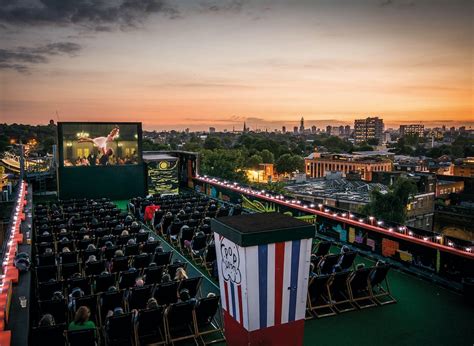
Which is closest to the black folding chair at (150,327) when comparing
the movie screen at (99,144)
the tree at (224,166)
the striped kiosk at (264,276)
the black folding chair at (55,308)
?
the black folding chair at (55,308)

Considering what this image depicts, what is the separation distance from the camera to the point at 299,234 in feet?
9.11

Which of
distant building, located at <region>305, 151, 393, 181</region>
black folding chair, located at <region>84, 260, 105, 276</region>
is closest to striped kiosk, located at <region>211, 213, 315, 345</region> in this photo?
black folding chair, located at <region>84, 260, 105, 276</region>

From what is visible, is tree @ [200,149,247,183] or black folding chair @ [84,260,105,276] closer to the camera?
black folding chair @ [84,260,105,276]

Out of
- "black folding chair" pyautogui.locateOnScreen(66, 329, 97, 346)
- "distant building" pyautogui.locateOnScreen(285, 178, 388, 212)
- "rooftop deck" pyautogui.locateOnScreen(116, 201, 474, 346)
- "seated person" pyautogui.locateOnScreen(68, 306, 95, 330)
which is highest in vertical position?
"seated person" pyautogui.locateOnScreen(68, 306, 95, 330)

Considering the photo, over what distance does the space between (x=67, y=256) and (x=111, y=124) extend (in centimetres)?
1292

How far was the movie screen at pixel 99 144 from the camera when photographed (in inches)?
805

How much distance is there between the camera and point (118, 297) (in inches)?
263

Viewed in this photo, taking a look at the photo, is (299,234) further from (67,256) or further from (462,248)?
(67,256)

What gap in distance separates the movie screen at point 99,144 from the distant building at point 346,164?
58.8 metres

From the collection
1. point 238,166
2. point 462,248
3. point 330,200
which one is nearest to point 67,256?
point 462,248

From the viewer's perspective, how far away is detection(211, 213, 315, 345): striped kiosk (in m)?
2.68

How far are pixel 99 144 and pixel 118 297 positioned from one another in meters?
15.6

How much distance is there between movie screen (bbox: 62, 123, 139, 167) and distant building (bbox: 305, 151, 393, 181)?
58808 millimetres

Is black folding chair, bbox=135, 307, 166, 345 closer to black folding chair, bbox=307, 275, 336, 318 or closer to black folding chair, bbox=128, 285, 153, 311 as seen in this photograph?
black folding chair, bbox=128, 285, 153, 311
